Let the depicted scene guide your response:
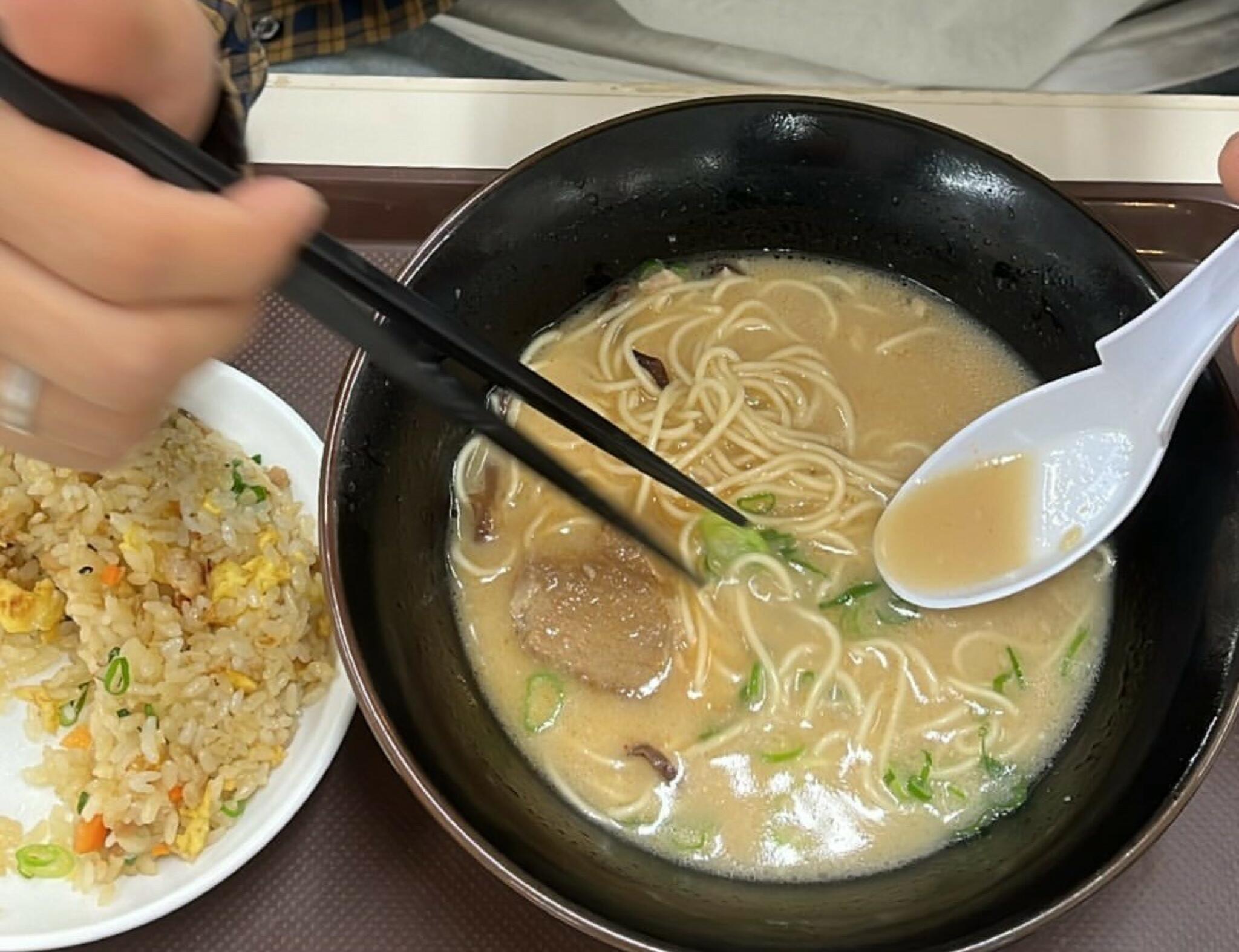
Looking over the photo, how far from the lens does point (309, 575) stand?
1605mm

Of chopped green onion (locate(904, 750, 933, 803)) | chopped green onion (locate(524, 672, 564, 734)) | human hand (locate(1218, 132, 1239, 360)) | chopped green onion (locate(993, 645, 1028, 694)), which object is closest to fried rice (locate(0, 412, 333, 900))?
chopped green onion (locate(524, 672, 564, 734))

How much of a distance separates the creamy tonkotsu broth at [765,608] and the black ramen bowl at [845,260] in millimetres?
45

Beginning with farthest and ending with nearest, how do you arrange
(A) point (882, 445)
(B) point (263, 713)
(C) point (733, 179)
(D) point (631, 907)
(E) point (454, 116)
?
(E) point (454, 116)
(A) point (882, 445)
(C) point (733, 179)
(B) point (263, 713)
(D) point (631, 907)

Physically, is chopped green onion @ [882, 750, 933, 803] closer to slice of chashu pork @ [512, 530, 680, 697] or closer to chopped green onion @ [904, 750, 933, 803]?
chopped green onion @ [904, 750, 933, 803]

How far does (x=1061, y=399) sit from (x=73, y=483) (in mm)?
1390

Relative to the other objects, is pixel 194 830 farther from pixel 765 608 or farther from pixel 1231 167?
pixel 1231 167

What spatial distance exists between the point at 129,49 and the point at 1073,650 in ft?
4.72

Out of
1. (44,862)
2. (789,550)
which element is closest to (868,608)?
(789,550)

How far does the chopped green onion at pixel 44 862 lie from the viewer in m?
1.43

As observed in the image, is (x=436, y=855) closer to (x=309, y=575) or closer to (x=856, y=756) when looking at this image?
(x=309, y=575)

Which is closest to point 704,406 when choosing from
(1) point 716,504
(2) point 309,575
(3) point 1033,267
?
(1) point 716,504

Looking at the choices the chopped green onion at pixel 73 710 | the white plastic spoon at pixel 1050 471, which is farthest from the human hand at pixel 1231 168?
the chopped green onion at pixel 73 710

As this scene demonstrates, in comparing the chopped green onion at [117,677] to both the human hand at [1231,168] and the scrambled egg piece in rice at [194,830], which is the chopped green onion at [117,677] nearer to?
the scrambled egg piece in rice at [194,830]

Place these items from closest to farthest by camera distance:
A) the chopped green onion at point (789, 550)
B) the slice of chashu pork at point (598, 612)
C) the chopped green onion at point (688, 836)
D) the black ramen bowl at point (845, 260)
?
the black ramen bowl at point (845, 260) < the chopped green onion at point (688, 836) < the slice of chashu pork at point (598, 612) < the chopped green onion at point (789, 550)
